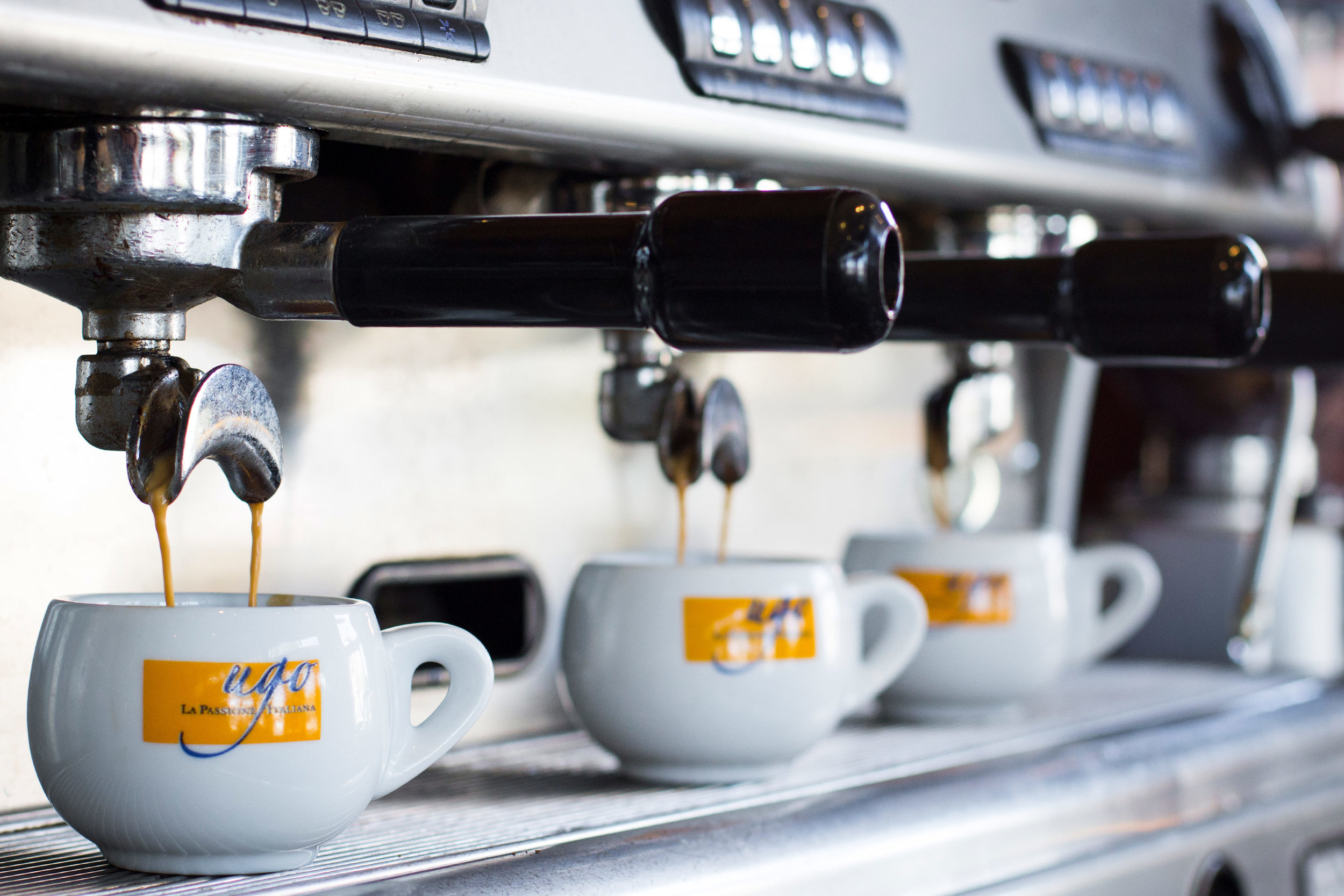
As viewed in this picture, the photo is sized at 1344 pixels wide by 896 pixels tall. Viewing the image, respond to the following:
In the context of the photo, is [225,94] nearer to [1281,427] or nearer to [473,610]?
[473,610]

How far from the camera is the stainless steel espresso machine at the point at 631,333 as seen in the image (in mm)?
375

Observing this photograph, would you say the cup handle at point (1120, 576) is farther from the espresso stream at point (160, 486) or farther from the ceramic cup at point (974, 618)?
the espresso stream at point (160, 486)

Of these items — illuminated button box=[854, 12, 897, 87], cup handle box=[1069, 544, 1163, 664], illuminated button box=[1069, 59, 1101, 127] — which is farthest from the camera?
cup handle box=[1069, 544, 1163, 664]

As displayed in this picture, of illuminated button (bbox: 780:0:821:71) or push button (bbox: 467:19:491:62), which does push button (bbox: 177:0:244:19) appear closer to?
push button (bbox: 467:19:491:62)

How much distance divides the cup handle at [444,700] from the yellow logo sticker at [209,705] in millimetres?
47

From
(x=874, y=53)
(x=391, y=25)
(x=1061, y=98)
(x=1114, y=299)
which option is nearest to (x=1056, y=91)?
(x=1061, y=98)

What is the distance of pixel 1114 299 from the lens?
449 mm

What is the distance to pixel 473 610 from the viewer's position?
0.62 m

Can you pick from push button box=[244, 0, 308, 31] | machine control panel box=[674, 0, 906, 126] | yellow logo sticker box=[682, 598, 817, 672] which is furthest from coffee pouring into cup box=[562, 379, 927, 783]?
push button box=[244, 0, 308, 31]

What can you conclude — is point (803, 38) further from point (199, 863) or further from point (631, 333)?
point (199, 863)

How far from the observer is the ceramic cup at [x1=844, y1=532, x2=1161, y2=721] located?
68 centimetres

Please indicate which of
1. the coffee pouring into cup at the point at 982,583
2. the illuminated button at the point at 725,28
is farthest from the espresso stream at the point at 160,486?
the coffee pouring into cup at the point at 982,583

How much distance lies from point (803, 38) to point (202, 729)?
0.30 meters

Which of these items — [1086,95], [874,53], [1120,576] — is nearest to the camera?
[874,53]
